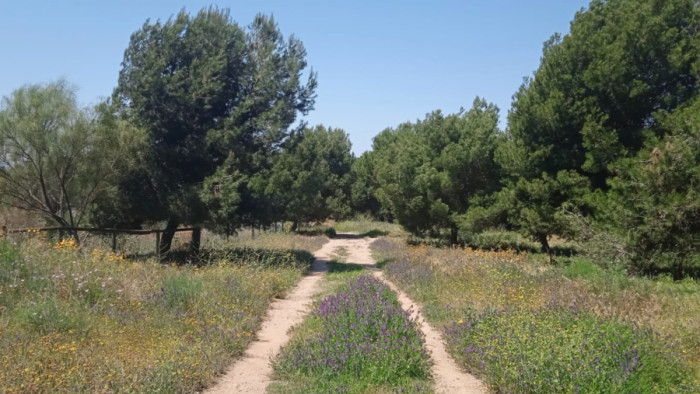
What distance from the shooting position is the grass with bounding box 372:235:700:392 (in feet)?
19.1

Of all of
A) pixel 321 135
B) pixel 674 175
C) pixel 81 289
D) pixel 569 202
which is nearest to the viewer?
pixel 81 289

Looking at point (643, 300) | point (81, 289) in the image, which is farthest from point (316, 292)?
point (643, 300)

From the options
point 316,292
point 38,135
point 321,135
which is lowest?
point 316,292

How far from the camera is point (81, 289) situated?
920 cm

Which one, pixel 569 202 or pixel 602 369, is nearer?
pixel 602 369

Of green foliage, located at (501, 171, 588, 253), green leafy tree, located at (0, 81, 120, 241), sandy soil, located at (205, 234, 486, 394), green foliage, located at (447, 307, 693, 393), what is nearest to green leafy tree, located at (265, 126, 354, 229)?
green foliage, located at (501, 171, 588, 253)

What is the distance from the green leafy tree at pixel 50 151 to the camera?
15086 mm

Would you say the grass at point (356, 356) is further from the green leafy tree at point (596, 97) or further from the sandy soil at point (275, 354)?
the green leafy tree at point (596, 97)

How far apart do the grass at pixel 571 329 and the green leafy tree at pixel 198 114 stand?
8.96m

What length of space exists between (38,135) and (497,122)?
73.1 ft

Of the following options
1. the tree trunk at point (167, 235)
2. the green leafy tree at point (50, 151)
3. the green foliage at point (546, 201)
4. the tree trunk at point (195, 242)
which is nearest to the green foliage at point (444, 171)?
the green foliage at point (546, 201)

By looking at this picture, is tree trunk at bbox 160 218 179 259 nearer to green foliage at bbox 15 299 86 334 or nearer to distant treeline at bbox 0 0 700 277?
distant treeline at bbox 0 0 700 277

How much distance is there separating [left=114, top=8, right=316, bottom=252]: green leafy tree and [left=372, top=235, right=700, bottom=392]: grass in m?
8.96

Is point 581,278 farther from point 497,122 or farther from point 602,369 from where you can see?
point 497,122
